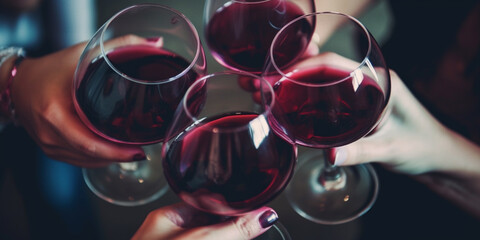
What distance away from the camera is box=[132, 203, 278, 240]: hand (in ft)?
2.02

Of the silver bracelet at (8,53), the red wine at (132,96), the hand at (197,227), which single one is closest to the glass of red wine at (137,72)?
the red wine at (132,96)

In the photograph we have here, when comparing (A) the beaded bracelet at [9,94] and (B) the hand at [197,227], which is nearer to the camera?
(B) the hand at [197,227]

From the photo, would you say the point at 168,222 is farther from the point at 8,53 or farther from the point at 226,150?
the point at 8,53

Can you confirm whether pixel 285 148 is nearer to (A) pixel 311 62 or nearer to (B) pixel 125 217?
(A) pixel 311 62

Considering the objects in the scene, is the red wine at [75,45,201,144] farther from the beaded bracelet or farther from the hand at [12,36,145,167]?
the beaded bracelet

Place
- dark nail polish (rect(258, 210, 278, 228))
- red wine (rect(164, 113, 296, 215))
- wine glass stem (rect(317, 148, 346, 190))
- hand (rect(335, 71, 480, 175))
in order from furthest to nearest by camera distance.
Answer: wine glass stem (rect(317, 148, 346, 190)) < hand (rect(335, 71, 480, 175)) < dark nail polish (rect(258, 210, 278, 228)) < red wine (rect(164, 113, 296, 215))

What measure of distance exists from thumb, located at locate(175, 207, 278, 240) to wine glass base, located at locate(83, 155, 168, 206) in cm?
27

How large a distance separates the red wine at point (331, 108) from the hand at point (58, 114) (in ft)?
0.80

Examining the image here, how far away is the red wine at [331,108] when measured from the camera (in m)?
0.61

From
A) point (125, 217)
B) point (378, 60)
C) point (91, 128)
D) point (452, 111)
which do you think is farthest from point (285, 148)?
point (452, 111)

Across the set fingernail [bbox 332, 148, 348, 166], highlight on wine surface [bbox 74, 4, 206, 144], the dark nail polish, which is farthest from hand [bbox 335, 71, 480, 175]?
highlight on wine surface [bbox 74, 4, 206, 144]

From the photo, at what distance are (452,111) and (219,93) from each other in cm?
75

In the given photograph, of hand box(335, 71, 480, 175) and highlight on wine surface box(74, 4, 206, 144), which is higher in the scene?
highlight on wine surface box(74, 4, 206, 144)

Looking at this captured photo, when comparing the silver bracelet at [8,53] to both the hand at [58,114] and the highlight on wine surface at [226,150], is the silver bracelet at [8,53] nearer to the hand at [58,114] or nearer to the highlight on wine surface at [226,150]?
the hand at [58,114]
